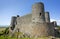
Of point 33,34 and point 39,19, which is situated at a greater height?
point 39,19

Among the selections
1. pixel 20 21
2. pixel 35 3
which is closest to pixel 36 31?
pixel 35 3

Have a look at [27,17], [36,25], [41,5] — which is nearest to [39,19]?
[36,25]

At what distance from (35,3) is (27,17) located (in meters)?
6.11

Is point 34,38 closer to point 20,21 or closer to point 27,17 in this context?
point 27,17

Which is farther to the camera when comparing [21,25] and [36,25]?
[21,25]

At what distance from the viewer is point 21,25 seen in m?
29.7

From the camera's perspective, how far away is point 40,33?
22219mm

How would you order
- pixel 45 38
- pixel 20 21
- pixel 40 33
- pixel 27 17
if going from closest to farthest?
1. pixel 45 38
2. pixel 40 33
3. pixel 27 17
4. pixel 20 21

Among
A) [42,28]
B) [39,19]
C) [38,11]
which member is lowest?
→ [42,28]

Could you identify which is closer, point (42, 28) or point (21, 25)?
point (42, 28)

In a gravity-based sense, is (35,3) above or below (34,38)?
above

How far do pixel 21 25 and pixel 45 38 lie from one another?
404 inches

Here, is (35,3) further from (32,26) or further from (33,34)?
(33,34)

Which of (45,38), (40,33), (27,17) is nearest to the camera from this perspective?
(45,38)
